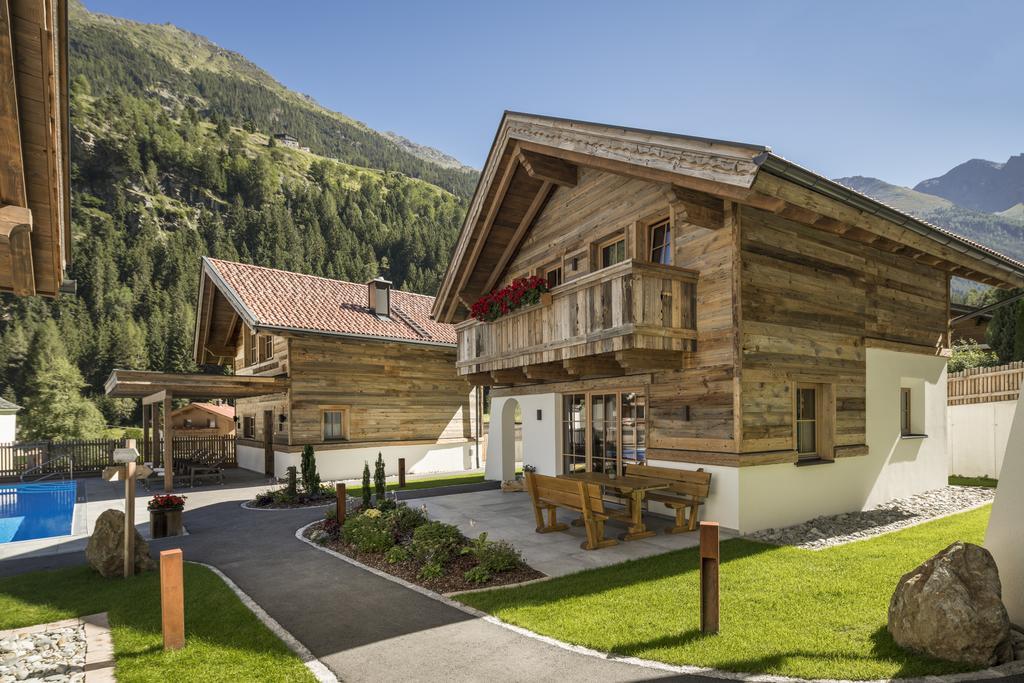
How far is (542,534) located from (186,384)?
13.2 meters

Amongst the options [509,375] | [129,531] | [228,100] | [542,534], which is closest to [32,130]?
[129,531]

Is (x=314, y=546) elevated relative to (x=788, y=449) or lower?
lower

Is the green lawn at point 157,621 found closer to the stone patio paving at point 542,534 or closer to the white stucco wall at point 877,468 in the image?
the stone patio paving at point 542,534

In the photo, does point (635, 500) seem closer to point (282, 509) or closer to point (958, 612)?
point (958, 612)

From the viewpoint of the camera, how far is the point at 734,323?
9.70 meters

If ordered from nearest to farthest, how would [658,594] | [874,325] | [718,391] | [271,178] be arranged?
[658,594]
[718,391]
[874,325]
[271,178]

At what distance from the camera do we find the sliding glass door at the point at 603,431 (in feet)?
39.4

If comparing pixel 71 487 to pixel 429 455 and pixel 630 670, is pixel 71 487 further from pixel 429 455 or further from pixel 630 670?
pixel 630 670

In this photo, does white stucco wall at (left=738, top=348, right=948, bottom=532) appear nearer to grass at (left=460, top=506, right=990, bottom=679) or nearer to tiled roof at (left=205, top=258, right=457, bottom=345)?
grass at (left=460, top=506, right=990, bottom=679)

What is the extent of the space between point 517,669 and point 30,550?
1027 centimetres

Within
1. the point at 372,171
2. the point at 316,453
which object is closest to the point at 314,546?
the point at 316,453

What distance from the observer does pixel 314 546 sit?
1010cm

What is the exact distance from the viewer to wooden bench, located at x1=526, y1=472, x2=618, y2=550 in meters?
8.62

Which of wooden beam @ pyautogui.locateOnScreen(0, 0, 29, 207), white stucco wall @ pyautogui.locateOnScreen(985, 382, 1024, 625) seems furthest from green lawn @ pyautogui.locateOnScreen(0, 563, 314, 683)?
white stucco wall @ pyautogui.locateOnScreen(985, 382, 1024, 625)
